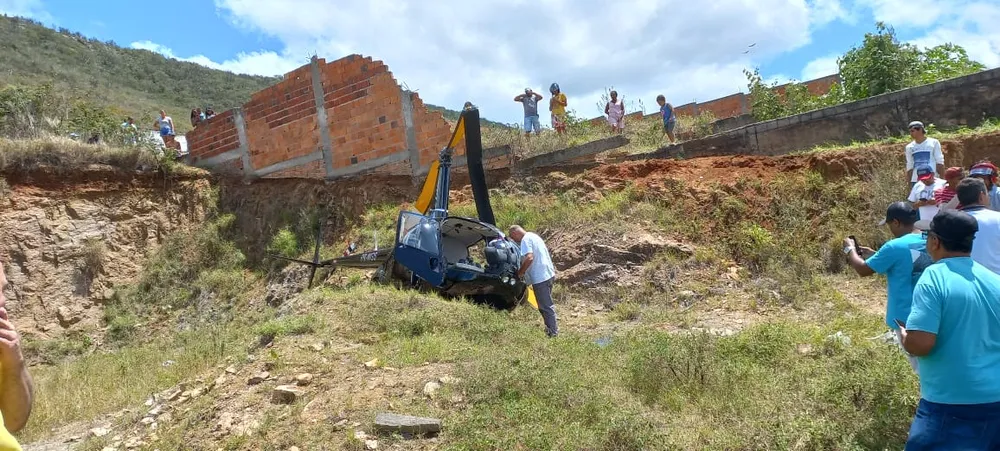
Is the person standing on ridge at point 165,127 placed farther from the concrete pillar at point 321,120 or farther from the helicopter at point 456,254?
the helicopter at point 456,254

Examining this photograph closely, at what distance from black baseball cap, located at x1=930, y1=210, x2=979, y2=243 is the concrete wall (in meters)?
8.22

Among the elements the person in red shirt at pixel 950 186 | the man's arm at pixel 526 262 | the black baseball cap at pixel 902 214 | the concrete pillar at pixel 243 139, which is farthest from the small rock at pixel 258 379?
the concrete pillar at pixel 243 139

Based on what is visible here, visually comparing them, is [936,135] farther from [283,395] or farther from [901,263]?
[283,395]

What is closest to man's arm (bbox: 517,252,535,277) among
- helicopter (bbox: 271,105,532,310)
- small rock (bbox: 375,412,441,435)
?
helicopter (bbox: 271,105,532,310)

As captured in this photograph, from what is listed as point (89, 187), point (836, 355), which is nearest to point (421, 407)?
point (836, 355)

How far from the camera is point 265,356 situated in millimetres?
6113

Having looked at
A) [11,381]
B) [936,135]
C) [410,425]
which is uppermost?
[936,135]

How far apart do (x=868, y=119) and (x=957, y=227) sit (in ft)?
27.7

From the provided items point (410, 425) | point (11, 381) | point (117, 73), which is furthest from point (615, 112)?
point (117, 73)

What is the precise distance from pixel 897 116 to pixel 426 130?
8195 mm

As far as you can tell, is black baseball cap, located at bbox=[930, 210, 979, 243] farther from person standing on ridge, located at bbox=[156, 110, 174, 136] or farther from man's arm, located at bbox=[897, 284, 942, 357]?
person standing on ridge, located at bbox=[156, 110, 174, 136]

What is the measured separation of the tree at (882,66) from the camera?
38.7 feet

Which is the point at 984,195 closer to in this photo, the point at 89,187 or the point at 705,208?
the point at 705,208

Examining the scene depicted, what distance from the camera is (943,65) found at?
1234 cm
